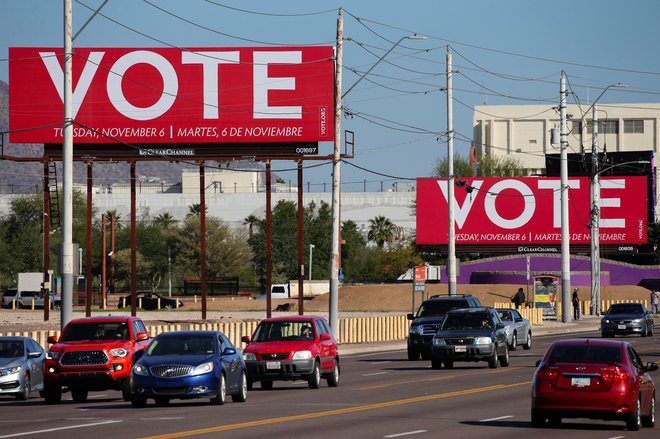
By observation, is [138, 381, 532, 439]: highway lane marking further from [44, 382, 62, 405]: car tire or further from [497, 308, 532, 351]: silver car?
[497, 308, 532, 351]: silver car

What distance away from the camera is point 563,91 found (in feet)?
221

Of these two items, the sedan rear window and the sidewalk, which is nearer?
the sedan rear window

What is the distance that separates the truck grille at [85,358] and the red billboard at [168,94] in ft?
121

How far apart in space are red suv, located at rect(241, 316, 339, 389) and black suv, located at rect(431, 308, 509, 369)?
6.25m

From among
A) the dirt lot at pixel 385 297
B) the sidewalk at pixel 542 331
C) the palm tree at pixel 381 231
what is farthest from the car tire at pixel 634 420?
the palm tree at pixel 381 231

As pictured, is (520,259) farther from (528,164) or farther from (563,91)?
(528,164)

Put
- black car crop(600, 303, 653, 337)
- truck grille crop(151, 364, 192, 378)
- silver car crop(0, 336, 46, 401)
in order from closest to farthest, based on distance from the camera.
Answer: truck grille crop(151, 364, 192, 378)
silver car crop(0, 336, 46, 401)
black car crop(600, 303, 653, 337)

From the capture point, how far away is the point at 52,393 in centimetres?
2650

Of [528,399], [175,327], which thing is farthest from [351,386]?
[175,327]

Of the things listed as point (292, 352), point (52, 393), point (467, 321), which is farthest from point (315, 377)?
point (467, 321)

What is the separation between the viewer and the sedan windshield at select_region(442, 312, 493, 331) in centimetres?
3525

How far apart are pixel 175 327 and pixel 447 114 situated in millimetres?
19453

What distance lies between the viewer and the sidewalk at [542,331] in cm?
4850

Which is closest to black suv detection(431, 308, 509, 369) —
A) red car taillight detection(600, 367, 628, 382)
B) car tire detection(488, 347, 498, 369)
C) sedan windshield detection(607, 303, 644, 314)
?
car tire detection(488, 347, 498, 369)
